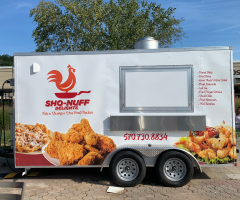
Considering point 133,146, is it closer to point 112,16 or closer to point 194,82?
point 194,82

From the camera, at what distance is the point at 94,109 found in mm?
4738

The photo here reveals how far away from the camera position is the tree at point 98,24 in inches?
432

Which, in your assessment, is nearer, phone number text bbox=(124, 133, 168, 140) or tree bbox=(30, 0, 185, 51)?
phone number text bbox=(124, 133, 168, 140)

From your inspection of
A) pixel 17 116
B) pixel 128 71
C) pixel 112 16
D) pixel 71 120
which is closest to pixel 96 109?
pixel 71 120

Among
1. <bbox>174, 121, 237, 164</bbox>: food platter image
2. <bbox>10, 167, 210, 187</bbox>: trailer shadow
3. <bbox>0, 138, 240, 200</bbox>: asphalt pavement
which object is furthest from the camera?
<bbox>10, 167, 210, 187</bbox>: trailer shadow

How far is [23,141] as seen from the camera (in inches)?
187

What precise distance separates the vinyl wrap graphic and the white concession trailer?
20 mm

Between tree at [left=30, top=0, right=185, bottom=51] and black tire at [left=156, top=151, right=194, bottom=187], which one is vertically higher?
tree at [left=30, top=0, right=185, bottom=51]

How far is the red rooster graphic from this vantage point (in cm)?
478

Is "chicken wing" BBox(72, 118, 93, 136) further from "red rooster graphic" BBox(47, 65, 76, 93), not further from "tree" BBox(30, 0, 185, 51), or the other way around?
"tree" BBox(30, 0, 185, 51)

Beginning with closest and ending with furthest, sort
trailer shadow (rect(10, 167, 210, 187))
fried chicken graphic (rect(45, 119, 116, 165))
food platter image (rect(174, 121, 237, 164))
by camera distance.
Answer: food platter image (rect(174, 121, 237, 164)) < fried chicken graphic (rect(45, 119, 116, 165)) < trailer shadow (rect(10, 167, 210, 187))

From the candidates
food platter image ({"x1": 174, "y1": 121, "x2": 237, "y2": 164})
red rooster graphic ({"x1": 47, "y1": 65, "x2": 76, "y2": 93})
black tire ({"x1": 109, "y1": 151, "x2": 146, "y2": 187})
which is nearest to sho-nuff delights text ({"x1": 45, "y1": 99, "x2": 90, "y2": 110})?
red rooster graphic ({"x1": 47, "y1": 65, "x2": 76, "y2": 93})

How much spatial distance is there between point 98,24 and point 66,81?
25.9 ft

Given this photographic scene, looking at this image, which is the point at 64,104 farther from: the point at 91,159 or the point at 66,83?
the point at 91,159
